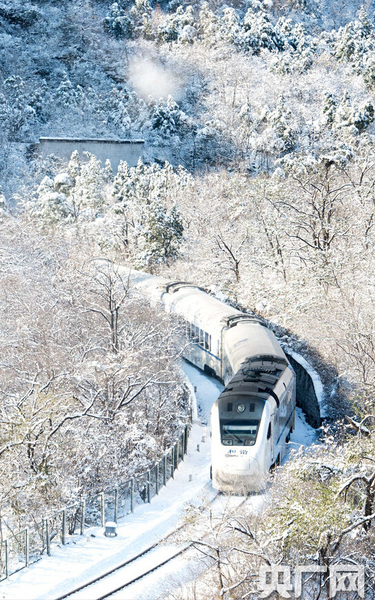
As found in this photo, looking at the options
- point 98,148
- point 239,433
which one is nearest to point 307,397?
point 239,433

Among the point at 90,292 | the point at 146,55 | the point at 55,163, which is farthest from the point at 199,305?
the point at 146,55

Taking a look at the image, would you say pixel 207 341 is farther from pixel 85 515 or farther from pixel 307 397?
pixel 85 515

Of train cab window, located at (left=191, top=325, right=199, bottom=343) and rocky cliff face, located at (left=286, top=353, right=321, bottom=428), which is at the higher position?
train cab window, located at (left=191, top=325, right=199, bottom=343)

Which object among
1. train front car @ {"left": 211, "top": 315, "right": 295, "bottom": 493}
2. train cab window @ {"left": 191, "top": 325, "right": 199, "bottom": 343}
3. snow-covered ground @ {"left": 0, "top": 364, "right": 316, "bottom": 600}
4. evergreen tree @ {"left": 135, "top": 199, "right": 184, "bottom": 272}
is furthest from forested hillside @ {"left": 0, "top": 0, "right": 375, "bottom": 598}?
train front car @ {"left": 211, "top": 315, "right": 295, "bottom": 493}

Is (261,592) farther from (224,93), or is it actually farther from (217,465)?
(224,93)

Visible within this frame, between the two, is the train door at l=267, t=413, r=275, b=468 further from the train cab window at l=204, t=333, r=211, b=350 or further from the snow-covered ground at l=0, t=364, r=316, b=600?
the train cab window at l=204, t=333, r=211, b=350

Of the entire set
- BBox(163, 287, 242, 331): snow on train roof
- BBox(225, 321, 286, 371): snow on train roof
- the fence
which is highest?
BBox(163, 287, 242, 331): snow on train roof

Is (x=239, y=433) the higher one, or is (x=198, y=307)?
(x=198, y=307)
